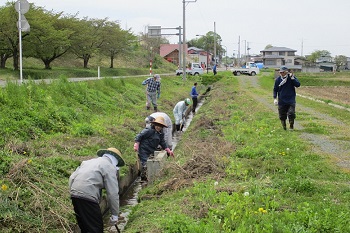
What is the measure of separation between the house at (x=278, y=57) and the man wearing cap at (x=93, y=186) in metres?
94.2

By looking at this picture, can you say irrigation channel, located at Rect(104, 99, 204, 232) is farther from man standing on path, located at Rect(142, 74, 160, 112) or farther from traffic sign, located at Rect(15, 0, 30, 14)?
man standing on path, located at Rect(142, 74, 160, 112)

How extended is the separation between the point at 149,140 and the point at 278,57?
91695 mm

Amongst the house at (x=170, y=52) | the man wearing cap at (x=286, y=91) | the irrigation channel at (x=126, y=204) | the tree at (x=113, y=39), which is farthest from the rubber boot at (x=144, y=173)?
the house at (x=170, y=52)

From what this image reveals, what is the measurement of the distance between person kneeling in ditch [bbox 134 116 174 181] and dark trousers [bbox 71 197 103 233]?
3.02m

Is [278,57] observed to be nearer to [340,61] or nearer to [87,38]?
[340,61]

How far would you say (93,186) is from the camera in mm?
5297

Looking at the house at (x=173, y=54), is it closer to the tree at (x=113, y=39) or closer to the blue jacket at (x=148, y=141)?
the tree at (x=113, y=39)

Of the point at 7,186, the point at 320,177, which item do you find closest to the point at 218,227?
the point at 320,177

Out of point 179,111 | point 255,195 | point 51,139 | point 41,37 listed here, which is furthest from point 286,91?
point 41,37

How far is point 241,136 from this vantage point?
10.7m

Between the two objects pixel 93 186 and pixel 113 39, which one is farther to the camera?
pixel 113 39

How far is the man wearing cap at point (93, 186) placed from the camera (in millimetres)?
5289

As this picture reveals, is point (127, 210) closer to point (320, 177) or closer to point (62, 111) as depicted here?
point (320, 177)

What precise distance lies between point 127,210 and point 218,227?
3.37 metres
